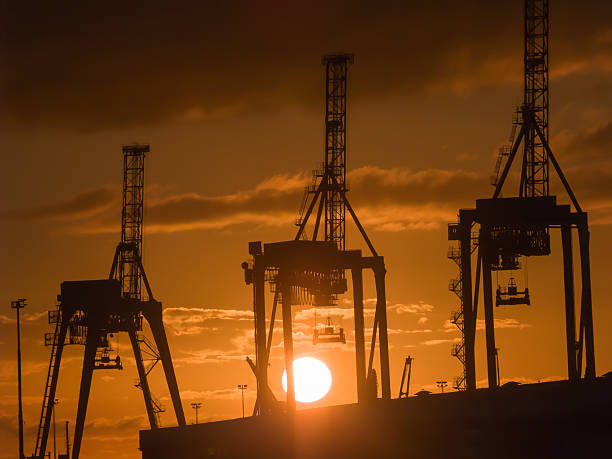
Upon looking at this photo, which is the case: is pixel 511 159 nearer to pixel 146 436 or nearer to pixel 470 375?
pixel 470 375

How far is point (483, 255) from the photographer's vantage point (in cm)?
9838

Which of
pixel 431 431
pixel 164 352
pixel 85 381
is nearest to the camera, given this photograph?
pixel 431 431

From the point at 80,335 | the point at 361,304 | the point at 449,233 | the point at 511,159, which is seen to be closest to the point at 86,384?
the point at 80,335

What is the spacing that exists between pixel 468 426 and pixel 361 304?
2692 cm

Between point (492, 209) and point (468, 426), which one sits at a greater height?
point (492, 209)

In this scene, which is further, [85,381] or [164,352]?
[164,352]

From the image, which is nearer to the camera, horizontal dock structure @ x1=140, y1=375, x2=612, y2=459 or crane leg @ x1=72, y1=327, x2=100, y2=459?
horizontal dock structure @ x1=140, y1=375, x2=612, y2=459

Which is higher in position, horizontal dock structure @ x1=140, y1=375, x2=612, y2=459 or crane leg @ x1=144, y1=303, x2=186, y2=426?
crane leg @ x1=144, y1=303, x2=186, y2=426

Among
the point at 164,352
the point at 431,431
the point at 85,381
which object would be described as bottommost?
the point at 431,431

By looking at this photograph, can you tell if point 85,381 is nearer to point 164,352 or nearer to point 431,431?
point 164,352

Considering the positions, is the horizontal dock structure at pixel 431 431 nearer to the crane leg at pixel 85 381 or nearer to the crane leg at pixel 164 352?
the crane leg at pixel 85 381

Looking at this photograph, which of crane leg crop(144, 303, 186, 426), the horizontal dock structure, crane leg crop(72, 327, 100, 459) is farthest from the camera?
crane leg crop(144, 303, 186, 426)

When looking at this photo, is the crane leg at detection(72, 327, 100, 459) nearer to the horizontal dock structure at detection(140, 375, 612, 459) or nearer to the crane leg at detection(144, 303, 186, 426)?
the crane leg at detection(144, 303, 186, 426)

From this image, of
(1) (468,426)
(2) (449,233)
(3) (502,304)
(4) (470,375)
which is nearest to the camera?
(1) (468,426)
